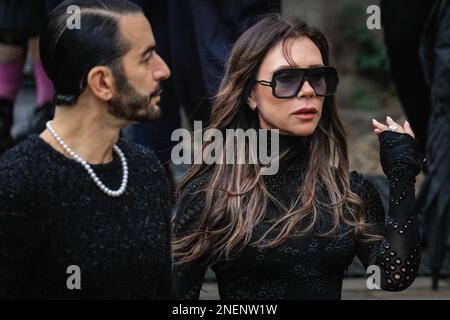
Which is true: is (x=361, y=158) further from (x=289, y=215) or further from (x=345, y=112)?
(x=289, y=215)

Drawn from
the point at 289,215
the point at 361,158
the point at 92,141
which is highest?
the point at 92,141

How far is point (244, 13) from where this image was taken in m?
4.48

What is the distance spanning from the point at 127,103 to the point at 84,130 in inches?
3.8

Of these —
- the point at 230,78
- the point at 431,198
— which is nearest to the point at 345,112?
the point at 431,198

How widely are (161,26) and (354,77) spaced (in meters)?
6.39

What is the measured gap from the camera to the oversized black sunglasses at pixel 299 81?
10.3ft

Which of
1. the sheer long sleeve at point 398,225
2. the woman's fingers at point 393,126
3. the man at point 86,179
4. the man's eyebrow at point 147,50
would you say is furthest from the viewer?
the woman's fingers at point 393,126

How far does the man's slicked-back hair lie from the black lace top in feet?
2.46

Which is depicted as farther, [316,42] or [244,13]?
[244,13]

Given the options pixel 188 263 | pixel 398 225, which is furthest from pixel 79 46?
pixel 398 225

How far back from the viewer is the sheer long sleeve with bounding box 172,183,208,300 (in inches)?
121
